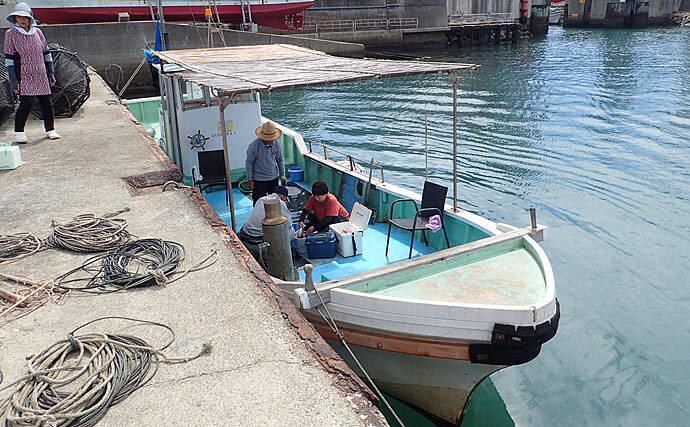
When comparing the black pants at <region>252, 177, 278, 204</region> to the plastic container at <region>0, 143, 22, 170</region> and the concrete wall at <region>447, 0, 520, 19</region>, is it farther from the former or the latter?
the concrete wall at <region>447, 0, 520, 19</region>

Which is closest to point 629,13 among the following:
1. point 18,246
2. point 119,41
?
point 119,41

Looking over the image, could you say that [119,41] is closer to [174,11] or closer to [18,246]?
[174,11]

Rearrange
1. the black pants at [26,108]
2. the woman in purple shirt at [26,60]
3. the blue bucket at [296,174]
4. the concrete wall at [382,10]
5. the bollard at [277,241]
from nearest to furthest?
the bollard at [277,241], the woman in purple shirt at [26,60], the black pants at [26,108], the blue bucket at [296,174], the concrete wall at [382,10]

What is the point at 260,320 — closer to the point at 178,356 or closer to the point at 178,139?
the point at 178,356

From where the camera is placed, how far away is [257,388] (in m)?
3.30

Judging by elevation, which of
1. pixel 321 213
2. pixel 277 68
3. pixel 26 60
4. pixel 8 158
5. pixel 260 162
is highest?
pixel 26 60

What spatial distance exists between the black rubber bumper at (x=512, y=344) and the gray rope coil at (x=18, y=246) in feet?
13.3

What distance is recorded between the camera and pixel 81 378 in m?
3.40

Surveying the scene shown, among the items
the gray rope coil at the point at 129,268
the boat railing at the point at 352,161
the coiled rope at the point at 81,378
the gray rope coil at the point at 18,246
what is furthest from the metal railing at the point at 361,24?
the coiled rope at the point at 81,378

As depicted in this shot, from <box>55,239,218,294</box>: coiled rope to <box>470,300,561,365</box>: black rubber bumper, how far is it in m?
2.45

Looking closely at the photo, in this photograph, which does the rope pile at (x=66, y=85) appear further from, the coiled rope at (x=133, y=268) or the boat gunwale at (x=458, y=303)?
the boat gunwale at (x=458, y=303)

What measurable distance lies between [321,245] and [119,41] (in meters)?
22.3

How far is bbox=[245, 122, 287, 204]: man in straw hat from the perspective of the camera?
754 cm

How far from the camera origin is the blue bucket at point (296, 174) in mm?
9876
